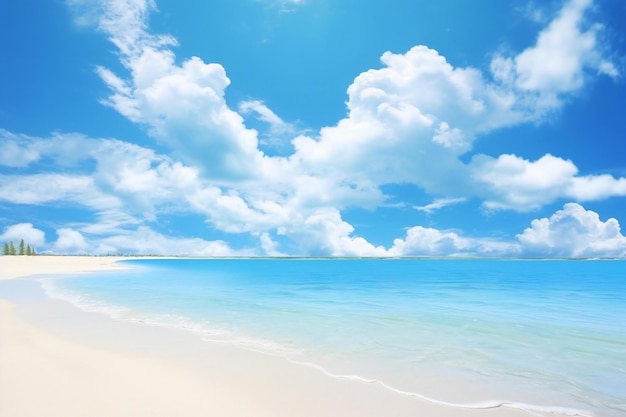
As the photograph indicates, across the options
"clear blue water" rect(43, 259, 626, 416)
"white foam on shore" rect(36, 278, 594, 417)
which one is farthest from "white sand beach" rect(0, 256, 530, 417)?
"clear blue water" rect(43, 259, 626, 416)

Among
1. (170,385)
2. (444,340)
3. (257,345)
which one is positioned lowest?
(444,340)

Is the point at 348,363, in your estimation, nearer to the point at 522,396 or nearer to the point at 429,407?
the point at 429,407

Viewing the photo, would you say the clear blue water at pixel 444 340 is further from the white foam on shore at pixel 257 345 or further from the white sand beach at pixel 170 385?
the white sand beach at pixel 170 385

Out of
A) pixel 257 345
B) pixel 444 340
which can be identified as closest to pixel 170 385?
pixel 257 345

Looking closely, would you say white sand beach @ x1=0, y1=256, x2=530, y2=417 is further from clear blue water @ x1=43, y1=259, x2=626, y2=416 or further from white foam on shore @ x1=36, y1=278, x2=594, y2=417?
clear blue water @ x1=43, y1=259, x2=626, y2=416

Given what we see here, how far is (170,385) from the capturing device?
608cm

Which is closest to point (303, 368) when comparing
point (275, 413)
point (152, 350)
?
point (275, 413)

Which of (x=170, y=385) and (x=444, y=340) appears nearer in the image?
(x=170, y=385)

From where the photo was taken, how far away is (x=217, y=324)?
1236cm

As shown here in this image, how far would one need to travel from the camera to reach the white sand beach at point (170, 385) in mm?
5184

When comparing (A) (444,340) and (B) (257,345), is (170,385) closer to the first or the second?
(B) (257,345)

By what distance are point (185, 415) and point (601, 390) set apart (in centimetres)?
763

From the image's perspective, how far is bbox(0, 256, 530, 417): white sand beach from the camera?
518 centimetres

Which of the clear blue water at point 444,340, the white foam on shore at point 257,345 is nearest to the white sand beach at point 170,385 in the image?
the white foam on shore at point 257,345
